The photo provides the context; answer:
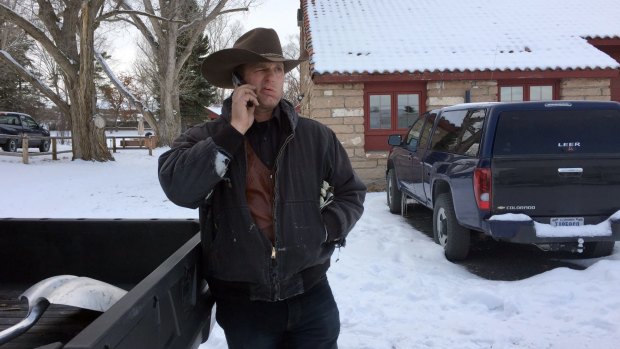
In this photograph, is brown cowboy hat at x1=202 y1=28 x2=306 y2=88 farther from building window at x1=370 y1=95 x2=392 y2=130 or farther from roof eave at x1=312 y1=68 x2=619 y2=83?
building window at x1=370 y1=95 x2=392 y2=130

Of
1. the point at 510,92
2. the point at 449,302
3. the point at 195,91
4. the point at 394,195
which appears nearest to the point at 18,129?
the point at 195,91

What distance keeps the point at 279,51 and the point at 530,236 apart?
151 inches

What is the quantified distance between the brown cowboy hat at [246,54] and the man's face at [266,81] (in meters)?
0.04

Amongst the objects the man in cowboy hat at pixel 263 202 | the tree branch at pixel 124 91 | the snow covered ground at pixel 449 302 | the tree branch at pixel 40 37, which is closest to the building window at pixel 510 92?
the snow covered ground at pixel 449 302

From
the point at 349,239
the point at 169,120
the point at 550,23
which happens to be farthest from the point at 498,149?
the point at 169,120

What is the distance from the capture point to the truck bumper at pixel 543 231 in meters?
4.97

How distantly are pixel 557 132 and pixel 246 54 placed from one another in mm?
4193

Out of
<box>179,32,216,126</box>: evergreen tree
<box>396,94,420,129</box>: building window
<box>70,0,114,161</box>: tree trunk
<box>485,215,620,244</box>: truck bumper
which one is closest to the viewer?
<box>485,215,620,244</box>: truck bumper

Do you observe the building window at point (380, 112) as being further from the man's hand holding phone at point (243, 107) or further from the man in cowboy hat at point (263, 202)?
the man's hand holding phone at point (243, 107)

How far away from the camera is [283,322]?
2.06 metres

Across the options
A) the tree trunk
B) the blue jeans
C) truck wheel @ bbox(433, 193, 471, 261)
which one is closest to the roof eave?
truck wheel @ bbox(433, 193, 471, 261)

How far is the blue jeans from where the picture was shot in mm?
2037

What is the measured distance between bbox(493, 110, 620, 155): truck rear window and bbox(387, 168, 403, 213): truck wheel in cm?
360

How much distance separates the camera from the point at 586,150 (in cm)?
510
